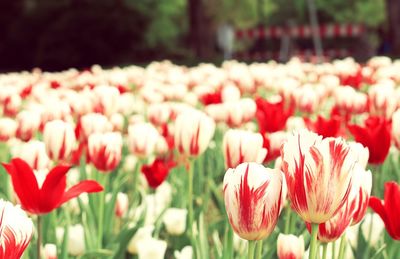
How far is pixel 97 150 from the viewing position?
2.47 meters

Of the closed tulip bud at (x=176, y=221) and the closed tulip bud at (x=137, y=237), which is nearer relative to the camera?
the closed tulip bud at (x=137, y=237)

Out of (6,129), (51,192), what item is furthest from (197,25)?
(51,192)

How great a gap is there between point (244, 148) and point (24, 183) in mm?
611

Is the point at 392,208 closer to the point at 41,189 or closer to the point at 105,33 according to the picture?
the point at 41,189

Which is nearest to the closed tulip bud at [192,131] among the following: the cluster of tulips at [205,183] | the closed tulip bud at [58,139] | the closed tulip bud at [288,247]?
the cluster of tulips at [205,183]

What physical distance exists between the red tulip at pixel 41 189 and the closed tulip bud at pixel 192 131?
64cm

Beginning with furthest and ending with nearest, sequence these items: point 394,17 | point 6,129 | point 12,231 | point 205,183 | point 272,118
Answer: point 394,17 → point 205,183 → point 6,129 → point 272,118 → point 12,231

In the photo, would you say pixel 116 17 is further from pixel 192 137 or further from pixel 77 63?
pixel 192 137

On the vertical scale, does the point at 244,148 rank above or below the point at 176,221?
above

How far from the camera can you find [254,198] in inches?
53.6

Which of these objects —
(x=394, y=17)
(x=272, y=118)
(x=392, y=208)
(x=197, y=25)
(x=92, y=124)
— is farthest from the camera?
(x=197, y=25)

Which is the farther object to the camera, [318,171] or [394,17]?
[394,17]

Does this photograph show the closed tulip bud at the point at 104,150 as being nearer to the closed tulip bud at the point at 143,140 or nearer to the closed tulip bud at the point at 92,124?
the closed tulip bud at the point at 143,140

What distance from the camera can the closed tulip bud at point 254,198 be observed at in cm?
136
